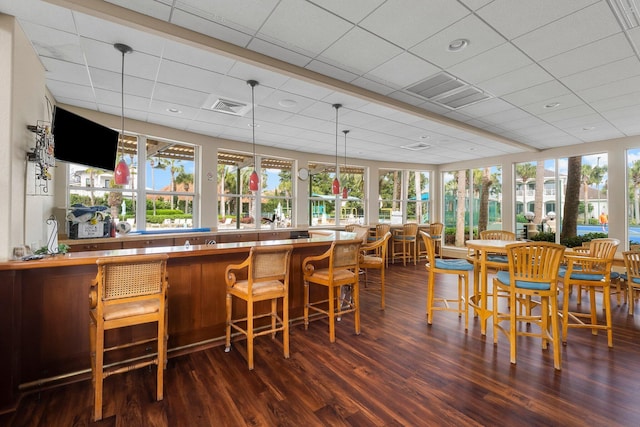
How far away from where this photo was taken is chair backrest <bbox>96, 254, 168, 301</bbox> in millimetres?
1941

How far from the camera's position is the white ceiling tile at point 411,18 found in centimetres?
226

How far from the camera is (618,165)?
604cm

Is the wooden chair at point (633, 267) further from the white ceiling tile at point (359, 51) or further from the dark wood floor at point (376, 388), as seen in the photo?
the white ceiling tile at point (359, 51)

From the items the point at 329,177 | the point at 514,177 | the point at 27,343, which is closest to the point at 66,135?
the point at 27,343

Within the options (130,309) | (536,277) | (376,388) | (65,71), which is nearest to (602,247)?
(536,277)

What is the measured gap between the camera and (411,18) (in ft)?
7.90

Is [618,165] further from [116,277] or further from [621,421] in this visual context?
[116,277]

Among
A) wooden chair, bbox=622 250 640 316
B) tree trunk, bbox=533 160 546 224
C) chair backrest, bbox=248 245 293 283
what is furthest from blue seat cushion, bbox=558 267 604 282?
tree trunk, bbox=533 160 546 224

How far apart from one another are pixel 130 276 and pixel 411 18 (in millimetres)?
2962

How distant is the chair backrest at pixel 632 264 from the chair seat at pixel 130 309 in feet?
18.2

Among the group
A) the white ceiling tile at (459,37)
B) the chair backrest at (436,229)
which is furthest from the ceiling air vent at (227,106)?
the chair backrest at (436,229)

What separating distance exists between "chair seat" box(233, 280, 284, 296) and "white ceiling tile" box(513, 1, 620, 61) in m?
Result: 3.23

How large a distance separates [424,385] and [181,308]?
229 cm

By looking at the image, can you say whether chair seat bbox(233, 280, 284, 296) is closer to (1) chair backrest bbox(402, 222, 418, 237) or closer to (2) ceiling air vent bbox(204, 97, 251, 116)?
(2) ceiling air vent bbox(204, 97, 251, 116)
